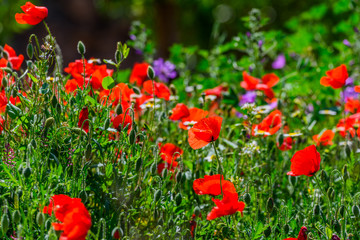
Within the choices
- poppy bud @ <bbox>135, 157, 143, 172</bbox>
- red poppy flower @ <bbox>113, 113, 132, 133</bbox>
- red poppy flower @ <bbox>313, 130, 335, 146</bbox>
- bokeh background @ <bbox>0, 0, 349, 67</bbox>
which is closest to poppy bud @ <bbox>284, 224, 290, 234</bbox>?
poppy bud @ <bbox>135, 157, 143, 172</bbox>

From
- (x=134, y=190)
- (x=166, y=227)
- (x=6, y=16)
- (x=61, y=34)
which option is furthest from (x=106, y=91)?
(x=61, y=34)

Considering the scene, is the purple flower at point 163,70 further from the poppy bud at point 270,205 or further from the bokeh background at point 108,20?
the bokeh background at point 108,20

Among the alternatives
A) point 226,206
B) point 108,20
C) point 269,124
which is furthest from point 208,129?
point 108,20

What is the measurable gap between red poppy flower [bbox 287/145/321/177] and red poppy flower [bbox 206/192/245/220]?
28 cm

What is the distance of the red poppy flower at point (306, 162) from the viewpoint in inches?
65.2

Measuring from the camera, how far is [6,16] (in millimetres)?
10820

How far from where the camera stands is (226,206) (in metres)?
1.48

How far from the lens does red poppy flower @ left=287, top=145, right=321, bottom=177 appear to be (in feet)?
5.43

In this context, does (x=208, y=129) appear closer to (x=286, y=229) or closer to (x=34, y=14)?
(x=286, y=229)

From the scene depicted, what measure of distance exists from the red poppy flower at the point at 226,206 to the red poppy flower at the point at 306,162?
0.93ft

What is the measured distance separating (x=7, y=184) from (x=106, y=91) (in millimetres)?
639

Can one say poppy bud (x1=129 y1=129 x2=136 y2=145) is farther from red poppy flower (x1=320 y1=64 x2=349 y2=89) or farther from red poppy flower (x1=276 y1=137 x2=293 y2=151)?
red poppy flower (x1=320 y1=64 x2=349 y2=89)

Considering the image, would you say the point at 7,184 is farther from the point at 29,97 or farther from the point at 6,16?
the point at 6,16

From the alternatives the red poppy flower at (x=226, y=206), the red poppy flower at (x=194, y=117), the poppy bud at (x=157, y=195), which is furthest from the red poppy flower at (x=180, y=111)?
the red poppy flower at (x=226, y=206)
